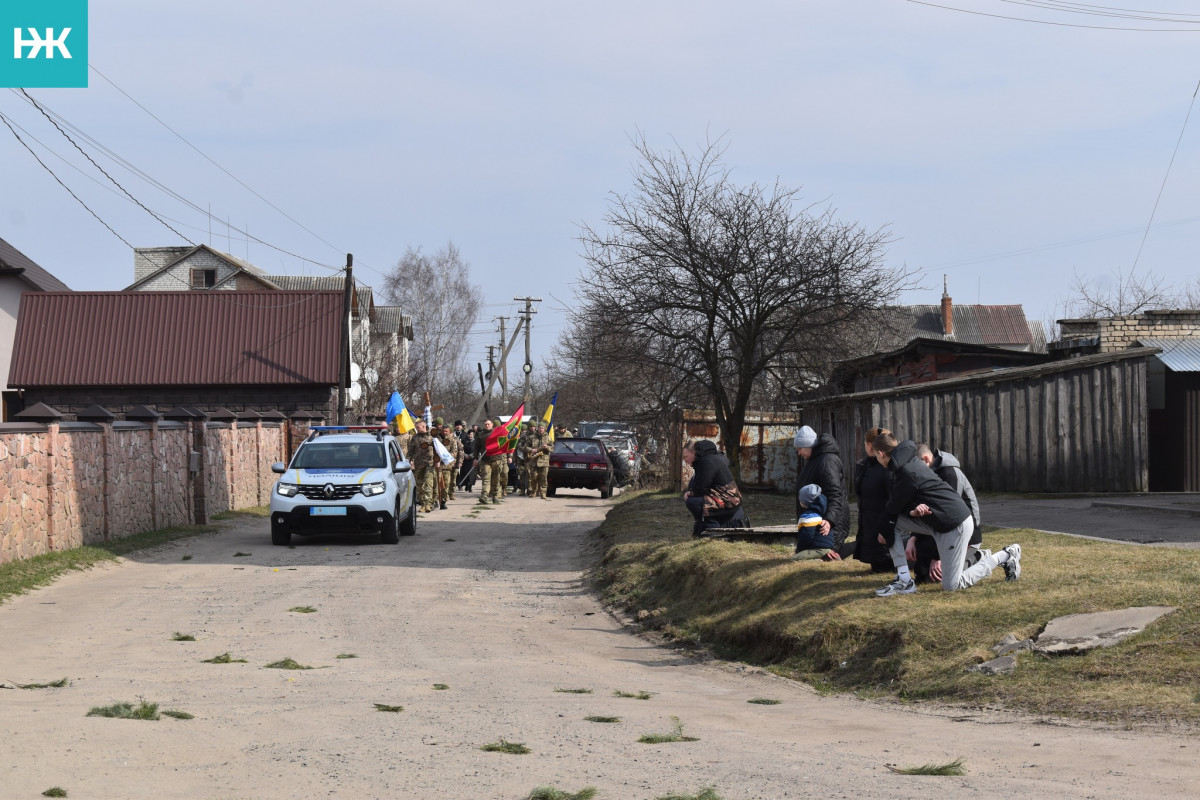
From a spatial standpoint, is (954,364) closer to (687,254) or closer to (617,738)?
(687,254)

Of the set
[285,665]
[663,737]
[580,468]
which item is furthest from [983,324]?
[663,737]

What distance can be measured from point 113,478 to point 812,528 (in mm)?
11636

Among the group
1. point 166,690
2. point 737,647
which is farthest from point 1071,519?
point 166,690

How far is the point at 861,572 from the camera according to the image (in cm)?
1148

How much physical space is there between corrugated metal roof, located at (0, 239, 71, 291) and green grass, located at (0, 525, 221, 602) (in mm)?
34083

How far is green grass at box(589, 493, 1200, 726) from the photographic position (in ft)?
25.4

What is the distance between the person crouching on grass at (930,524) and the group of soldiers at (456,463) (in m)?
14.2

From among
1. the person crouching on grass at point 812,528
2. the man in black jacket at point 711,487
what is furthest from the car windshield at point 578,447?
the person crouching on grass at point 812,528

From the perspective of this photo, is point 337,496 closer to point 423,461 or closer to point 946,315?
point 423,461

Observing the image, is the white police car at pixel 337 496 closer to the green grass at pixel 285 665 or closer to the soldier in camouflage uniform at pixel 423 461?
the soldier in camouflage uniform at pixel 423 461

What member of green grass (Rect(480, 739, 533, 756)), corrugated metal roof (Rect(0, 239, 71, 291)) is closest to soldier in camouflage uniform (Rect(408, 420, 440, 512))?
green grass (Rect(480, 739, 533, 756))

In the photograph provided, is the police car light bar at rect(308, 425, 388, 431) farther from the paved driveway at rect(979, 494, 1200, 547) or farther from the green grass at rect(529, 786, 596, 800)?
the green grass at rect(529, 786, 596, 800)

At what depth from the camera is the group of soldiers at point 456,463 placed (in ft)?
88.7

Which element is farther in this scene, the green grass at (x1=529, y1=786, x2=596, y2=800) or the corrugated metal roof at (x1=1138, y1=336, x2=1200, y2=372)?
the corrugated metal roof at (x1=1138, y1=336, x2=1200, y2=372)
